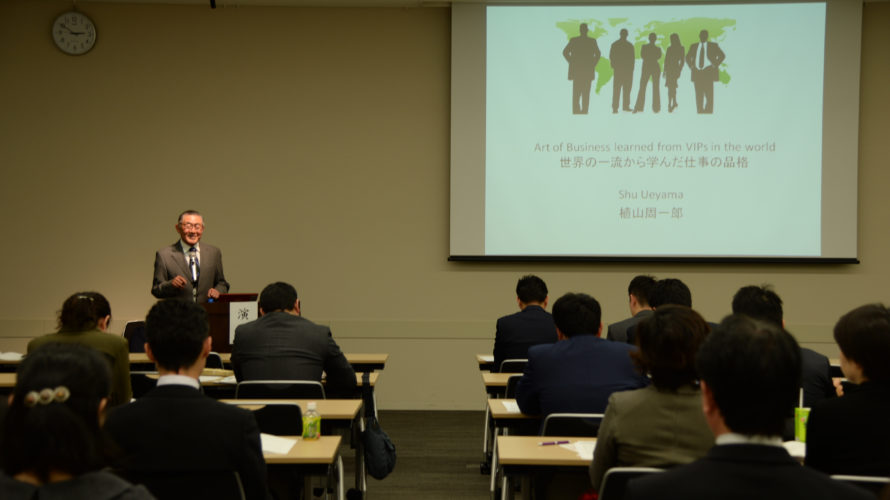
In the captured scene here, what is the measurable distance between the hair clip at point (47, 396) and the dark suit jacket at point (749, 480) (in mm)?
1077

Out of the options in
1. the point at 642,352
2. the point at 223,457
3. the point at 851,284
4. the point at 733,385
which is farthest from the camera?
the point at 851,284

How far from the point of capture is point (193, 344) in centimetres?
233

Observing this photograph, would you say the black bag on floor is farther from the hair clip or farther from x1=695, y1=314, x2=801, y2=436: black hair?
x1=695, y1=314, x2=801, y2=436: black hair

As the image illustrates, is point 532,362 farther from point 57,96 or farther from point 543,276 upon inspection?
point 57,96

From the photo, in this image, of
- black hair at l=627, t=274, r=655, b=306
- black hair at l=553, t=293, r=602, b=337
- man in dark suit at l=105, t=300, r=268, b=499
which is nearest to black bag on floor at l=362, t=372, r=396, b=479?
black hair at l=553, t=293, r=602, b=337

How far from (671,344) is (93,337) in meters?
2.62

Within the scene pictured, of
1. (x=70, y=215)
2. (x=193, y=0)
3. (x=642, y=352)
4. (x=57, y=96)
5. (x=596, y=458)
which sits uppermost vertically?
(x=193, y=0)

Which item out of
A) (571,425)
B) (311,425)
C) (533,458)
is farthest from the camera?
(571,425)

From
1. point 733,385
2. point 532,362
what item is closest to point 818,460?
point 733,385

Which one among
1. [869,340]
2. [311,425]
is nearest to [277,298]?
[311,425]

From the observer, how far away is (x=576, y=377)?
329 centimetres

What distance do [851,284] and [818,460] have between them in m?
5.47

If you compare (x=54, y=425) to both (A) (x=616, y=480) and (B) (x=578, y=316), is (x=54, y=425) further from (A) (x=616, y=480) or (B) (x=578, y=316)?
(B) (x=578, y=316)

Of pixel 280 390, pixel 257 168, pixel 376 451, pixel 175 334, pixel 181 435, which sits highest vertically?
pixel 257 168
